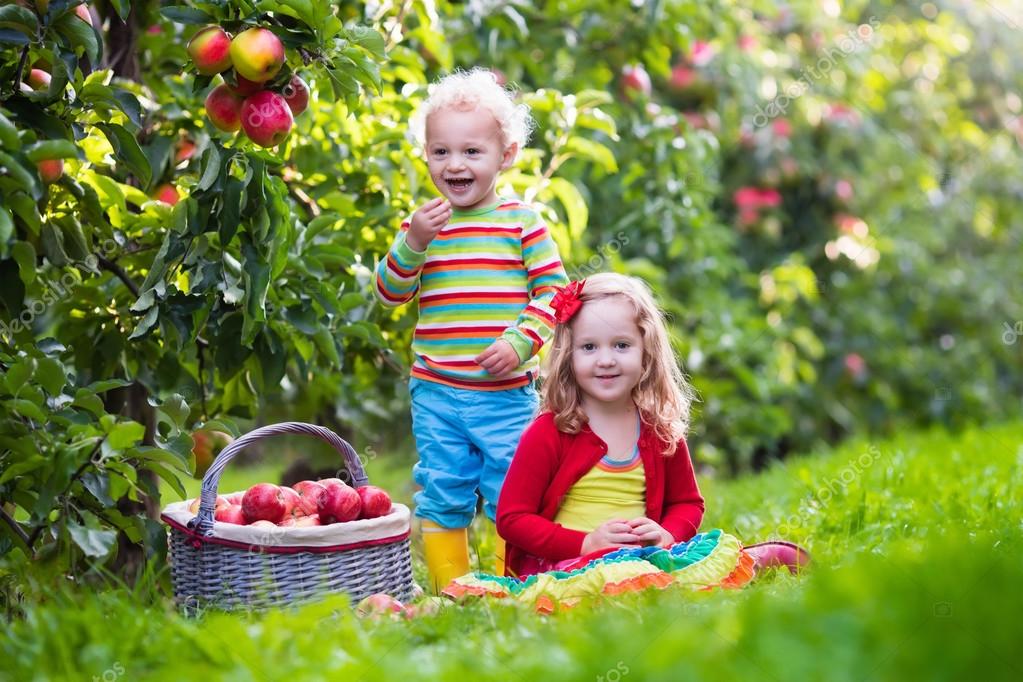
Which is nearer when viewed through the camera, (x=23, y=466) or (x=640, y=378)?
(x=23, y=466)

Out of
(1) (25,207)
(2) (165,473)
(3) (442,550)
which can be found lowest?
(3) (442,550)

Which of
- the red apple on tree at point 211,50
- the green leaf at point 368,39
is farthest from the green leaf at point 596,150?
the red apple on tree at point 211,50

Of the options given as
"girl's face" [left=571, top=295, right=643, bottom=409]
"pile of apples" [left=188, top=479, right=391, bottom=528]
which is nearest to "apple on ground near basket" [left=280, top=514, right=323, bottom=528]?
"pile of apples" [left=188, top=479, right=391, bottom=528]

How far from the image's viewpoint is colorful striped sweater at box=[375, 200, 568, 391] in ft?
8.68

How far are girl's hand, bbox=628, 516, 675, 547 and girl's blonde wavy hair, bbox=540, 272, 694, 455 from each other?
0.17 meters

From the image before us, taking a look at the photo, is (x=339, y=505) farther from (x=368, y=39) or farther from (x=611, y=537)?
(x=368, y=39)

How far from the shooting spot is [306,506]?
2.49m

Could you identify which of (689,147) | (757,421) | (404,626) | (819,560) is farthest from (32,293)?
(757,421)

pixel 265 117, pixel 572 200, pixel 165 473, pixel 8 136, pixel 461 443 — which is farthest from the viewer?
pixel 572 200

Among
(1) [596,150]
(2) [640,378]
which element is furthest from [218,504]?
(1) [596,150]

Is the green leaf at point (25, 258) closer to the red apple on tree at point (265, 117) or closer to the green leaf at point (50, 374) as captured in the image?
the green leaf at point (50, 374)

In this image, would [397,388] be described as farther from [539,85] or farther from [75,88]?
[75,88]

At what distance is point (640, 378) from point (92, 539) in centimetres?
114

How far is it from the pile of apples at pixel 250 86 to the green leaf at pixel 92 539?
0.80m
